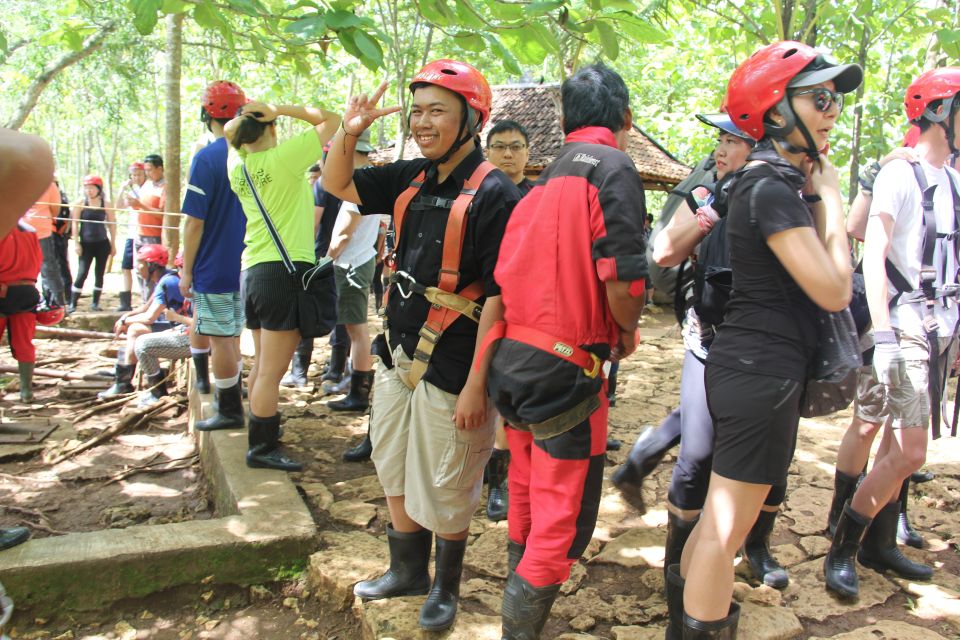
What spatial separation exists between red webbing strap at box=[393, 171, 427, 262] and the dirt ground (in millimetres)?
1621

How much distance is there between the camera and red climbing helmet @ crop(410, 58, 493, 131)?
9.03ft

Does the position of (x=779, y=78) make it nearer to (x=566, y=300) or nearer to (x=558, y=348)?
(x=566, y=300)

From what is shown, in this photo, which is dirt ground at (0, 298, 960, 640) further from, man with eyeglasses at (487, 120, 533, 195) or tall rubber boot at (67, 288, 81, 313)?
tall rubber boot at (67, 288, 81, 313)

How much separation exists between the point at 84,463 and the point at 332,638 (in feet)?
10.5

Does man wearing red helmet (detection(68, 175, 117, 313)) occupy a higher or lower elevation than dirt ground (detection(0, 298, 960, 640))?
higher

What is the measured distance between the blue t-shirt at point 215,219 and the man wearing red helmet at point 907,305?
3.95m

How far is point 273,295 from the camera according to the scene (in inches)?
174

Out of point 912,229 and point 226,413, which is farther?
point 226,413

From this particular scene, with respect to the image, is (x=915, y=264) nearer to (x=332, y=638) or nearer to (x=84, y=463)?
(x=332, y=638)

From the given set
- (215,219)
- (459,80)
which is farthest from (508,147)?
(215,219)

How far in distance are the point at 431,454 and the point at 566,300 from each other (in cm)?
84

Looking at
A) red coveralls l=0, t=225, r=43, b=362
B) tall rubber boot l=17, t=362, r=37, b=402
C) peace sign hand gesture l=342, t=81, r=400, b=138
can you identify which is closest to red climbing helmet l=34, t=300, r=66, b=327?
red coveralls l=0, t=225, r=43, b=362

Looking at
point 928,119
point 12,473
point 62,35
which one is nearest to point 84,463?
point 12,473

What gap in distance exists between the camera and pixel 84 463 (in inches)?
211
